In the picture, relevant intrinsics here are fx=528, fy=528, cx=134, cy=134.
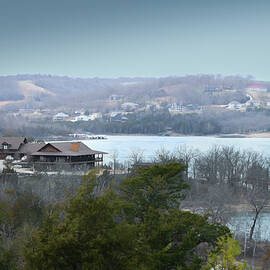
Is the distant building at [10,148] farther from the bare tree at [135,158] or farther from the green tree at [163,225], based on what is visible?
the green tree at [163,225]

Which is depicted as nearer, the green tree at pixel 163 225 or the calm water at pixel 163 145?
the green tree at pixel 163 225

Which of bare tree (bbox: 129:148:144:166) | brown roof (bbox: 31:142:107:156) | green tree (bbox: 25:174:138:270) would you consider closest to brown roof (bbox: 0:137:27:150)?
brown roof (bbox: 31:142:107:156)

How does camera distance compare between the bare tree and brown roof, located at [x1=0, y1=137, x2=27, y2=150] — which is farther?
brown roof, located at [x1=0, y1=137, x2=27, y2=150]

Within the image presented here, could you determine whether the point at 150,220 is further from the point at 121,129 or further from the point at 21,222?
the point at 121,129

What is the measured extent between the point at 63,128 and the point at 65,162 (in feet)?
375

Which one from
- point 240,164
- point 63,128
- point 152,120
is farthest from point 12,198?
point 152,120

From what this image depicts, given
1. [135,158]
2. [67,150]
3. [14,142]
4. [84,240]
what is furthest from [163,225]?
[14,142]

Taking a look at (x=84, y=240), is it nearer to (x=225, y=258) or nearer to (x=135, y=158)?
(x=225, y=258)

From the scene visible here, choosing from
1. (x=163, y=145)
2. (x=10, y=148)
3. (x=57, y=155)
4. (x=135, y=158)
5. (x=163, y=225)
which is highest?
(x=163, y=225)

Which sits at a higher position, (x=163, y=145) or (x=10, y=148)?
(x=10, y=148)

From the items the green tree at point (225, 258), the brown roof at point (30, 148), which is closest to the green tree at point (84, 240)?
the green tree at point (225, 258)

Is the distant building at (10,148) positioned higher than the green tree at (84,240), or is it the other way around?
the green tree at (84,240)

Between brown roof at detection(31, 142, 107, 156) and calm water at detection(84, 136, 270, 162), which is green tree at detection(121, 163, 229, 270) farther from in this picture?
calm water at detection(84, 136, 270, 162)

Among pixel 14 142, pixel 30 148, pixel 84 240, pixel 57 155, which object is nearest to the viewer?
pixel 84 240
